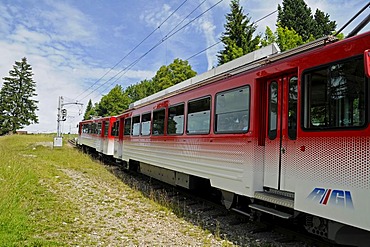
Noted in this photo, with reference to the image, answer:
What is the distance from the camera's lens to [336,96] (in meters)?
4.46

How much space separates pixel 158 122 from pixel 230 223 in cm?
460

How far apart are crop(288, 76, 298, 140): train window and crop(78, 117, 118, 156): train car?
14222 millimetres

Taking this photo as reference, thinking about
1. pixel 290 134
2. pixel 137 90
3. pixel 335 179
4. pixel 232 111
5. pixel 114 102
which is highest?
pixel 137 90

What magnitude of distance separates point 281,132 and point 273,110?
0.49m

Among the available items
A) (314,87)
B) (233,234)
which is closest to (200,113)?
(233,234)

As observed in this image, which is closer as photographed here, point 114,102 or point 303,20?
point 303,20

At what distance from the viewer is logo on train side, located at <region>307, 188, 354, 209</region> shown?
403cm

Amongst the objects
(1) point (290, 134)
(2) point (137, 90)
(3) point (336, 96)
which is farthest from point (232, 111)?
(2) point (137, 90)

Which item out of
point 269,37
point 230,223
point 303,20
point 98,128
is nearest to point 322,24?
point 303,20

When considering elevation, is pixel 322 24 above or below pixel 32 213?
above

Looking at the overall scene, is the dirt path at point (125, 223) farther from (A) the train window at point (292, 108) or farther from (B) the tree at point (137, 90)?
(B) the tree at point (137, 90)

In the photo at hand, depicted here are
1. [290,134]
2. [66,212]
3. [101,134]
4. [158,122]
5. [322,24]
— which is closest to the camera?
[290,134]

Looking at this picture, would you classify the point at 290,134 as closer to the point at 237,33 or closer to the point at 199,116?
the point at 199,116

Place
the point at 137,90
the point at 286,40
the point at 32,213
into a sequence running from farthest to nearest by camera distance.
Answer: the point at 137,90
the point at 286,40
the point at 32,213
